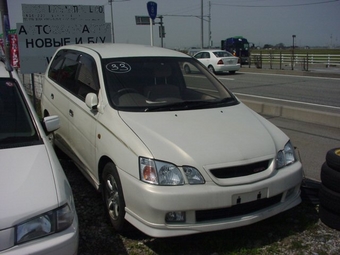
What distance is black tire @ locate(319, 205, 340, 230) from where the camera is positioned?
345 cm

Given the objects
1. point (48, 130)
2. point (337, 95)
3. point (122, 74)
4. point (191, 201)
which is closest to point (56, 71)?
point (122, 74)

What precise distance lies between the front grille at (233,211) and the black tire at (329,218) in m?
0.69

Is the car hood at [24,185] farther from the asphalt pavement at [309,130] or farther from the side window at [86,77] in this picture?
the asphalt pavement at [309,130]

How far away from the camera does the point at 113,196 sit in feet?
11.3

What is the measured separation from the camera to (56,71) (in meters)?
5.52

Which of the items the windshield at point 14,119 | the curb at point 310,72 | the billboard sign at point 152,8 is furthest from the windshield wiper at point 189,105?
the curb at point 310,72

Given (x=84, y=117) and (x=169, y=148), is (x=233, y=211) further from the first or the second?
(x=84, y=117)

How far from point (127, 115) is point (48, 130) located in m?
0.75

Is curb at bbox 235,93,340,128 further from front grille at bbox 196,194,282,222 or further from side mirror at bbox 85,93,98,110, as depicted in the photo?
side mirror at bbox 85,93,98,110

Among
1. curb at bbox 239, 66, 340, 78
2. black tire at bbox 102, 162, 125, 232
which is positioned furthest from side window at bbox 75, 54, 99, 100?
curb at bbox 239, 66, 340, 78

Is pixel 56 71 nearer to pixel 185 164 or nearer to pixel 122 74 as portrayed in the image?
pixel 122 74

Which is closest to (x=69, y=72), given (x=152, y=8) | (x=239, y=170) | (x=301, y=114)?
(x=239, y=170)

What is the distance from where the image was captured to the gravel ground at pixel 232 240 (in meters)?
3.21

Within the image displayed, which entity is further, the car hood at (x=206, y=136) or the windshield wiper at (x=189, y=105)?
the windshield wiper at (x=189, y=105)
